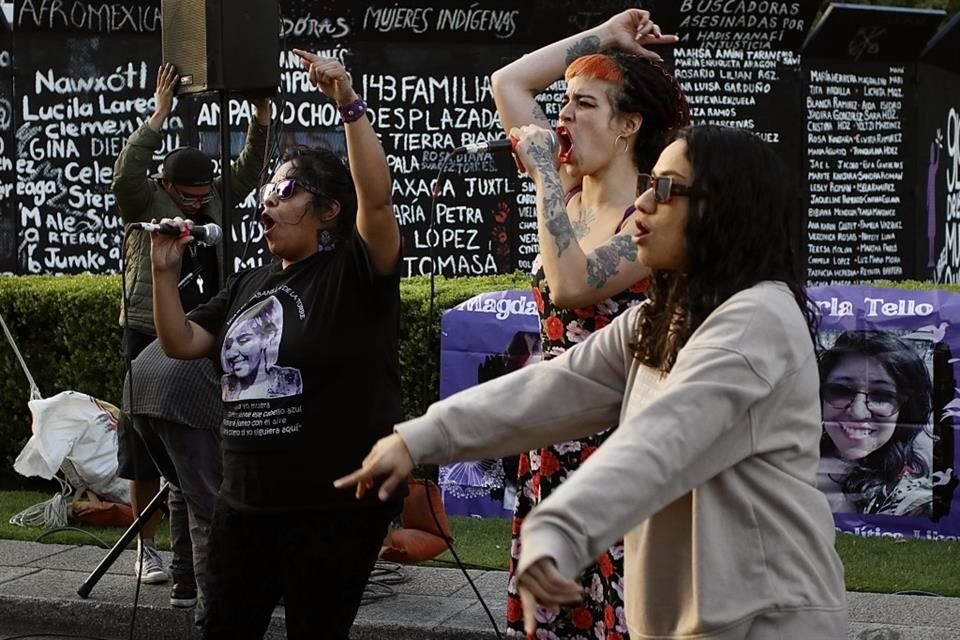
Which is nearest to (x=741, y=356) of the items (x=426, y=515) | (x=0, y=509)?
(x=426, y=515)

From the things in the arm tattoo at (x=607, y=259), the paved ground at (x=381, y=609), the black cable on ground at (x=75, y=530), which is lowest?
the black cable on ground at (x=75, y=530)

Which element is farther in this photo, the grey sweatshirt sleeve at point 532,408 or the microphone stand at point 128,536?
the microphone stand at point 128,536

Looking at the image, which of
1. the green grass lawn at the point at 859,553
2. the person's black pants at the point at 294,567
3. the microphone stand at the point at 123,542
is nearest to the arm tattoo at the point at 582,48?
the person's black pants at the point at 294,567

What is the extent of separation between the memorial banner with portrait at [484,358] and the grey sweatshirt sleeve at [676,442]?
509cm

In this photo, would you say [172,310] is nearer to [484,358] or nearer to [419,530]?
[419,530]

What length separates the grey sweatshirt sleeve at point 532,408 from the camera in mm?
2789

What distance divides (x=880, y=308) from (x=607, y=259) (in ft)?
13.0

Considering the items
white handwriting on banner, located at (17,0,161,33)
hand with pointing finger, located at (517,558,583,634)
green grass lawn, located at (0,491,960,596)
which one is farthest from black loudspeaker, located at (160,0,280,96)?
white handwriting on banner, located at (17,0,161,33)

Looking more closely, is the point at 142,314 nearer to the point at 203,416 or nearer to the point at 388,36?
the point at 203,416

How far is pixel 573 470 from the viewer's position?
4.04m

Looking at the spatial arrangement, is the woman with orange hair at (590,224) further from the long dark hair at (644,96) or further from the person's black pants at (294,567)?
the person's black pants at (294,567)

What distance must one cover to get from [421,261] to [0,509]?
14.2 feet

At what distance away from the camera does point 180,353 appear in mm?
4465

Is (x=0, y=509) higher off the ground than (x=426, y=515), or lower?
lower
